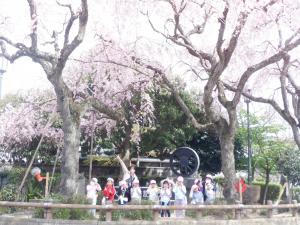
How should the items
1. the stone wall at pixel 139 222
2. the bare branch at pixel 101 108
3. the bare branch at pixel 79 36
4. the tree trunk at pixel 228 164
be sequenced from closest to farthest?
the stone wall at pixel 139 222, the bare branch at pixel 79 36, the tree trunk at pixel 228 164, the bare branch at pixel 101 108

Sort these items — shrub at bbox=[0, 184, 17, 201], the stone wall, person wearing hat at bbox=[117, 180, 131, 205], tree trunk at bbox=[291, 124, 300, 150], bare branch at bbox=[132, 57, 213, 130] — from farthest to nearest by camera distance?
shrub at bbox=[0, 184, 17, 201]
tree trunk at bbox=[291, 124, 300, 150]
bare branch at bbox=[132, 57, 213, 130]
person wearing hat at bbox=[117, 180, 131, 205]
the stone wall

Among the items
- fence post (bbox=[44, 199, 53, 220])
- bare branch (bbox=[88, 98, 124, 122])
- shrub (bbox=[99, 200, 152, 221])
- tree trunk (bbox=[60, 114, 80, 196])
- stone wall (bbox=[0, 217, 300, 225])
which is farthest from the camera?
bare branch (bbox=[88, 98, 124, 122])

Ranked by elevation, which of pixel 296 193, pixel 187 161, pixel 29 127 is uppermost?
pixel 29 127

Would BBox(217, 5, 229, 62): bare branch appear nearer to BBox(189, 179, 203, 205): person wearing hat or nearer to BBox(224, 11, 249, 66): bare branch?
BBox(224, 11, 249, 66): bare branch

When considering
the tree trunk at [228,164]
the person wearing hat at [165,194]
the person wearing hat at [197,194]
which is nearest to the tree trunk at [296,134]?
the tree trunk at [228,164]

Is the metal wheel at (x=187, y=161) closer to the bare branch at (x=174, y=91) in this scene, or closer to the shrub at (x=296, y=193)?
the bare branch at (x=174, y=91)

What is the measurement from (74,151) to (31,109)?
8.57m

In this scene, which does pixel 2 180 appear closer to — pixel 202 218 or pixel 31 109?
pixel 31 109

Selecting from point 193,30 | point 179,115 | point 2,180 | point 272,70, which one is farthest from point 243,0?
point 2,180

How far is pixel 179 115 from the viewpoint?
84.3 feet

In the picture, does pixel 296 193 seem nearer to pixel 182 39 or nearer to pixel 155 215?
pixel 182 39

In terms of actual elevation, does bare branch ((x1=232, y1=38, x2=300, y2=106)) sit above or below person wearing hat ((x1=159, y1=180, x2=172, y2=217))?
above

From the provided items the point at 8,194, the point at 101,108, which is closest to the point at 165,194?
the point at 101,108

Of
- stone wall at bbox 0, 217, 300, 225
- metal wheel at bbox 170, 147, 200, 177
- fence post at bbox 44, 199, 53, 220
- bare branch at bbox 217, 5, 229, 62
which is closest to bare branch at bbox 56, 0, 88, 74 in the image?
bare branch at bbox 217, 5, 229, 62
